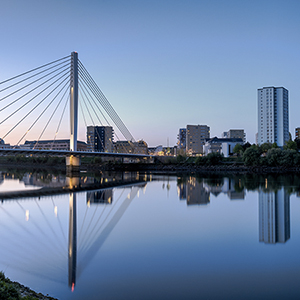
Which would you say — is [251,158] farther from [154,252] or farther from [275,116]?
[154,252]

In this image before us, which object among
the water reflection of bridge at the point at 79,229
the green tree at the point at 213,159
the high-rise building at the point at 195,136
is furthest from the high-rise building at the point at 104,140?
the water reflection of bridge at the point at 79,229

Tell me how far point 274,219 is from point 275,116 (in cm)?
7143

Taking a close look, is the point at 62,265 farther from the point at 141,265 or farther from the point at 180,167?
the point at 180,167

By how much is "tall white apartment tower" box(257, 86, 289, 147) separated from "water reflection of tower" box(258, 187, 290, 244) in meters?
64.3

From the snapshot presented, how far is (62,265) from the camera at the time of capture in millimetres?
6133

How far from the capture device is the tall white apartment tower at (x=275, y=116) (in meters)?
74.8

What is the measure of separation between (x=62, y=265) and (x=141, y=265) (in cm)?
171

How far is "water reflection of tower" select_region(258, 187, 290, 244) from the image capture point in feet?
27.8

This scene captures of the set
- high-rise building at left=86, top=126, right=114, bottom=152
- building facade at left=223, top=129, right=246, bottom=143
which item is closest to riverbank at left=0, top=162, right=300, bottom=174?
high-rise building at left=86, top=126, right=114, bottom=152

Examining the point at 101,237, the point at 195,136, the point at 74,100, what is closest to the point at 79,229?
the point at 101,237

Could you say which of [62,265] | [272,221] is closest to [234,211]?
[272,221]

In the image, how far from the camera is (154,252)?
7.05 meters

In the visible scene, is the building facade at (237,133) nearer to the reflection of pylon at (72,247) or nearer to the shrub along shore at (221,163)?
the shrub along shore at (221,163)

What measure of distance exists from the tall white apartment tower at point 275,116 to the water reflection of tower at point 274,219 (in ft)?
211
